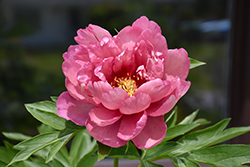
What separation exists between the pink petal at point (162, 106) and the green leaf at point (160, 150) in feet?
0.38

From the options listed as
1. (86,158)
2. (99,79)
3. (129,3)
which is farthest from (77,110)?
(129,3)

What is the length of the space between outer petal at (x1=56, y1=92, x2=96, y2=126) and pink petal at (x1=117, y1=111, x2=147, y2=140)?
0.06m

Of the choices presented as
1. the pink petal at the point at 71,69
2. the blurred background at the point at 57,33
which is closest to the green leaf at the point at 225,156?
the pink petal at the point at 71,69

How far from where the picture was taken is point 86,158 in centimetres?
57

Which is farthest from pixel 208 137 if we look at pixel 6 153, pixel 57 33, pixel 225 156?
pixel 57 33

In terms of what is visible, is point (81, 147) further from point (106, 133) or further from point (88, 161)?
point (106, 133)

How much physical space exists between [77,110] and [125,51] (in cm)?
11

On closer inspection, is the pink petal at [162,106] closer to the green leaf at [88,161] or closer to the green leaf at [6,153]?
the green leaf at [88,161]

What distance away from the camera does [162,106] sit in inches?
14.8

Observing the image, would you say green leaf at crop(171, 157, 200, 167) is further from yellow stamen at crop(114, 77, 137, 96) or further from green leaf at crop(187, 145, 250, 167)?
yellow stamen at crop(114, 77, 137, 96)

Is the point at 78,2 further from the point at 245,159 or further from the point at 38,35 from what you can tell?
the point at 245,159

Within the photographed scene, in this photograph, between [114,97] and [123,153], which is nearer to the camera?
[114,97]

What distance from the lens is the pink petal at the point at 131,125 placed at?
0.37 m

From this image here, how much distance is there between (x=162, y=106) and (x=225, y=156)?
0.18m
